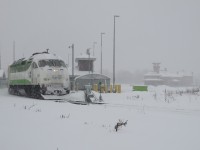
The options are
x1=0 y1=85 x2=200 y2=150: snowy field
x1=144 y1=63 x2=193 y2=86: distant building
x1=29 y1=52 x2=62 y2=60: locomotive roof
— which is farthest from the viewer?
x1=144 y1=63 x2=193 y2=86: distant building

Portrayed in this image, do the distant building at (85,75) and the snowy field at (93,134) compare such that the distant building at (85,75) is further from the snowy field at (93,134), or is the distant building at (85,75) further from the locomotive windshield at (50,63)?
the snowy field at (93,134)

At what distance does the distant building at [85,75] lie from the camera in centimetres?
4000

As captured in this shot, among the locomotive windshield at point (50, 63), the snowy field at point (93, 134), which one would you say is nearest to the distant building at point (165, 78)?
the locomotive windshield at point (50, 63)

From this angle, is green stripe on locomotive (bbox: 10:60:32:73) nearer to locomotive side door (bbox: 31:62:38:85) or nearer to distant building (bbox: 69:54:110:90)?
locomotive side door (bbox: 31:62:38:85)

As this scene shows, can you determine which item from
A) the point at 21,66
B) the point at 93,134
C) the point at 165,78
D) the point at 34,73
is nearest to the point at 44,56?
the point at 34,73

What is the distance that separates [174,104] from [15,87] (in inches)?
625

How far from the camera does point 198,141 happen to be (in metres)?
6.69

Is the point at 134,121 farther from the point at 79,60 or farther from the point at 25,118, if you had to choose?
the point at 79,60

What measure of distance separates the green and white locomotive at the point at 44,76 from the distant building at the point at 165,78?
82211mm

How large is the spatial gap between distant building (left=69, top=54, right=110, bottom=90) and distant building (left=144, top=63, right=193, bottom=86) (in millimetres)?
57677

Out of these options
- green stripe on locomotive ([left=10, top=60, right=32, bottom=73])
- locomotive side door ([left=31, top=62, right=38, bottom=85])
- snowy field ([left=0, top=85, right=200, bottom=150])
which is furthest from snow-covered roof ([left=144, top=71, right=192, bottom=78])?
snowy field ([left=0, top=85, right=200, bottom=150])

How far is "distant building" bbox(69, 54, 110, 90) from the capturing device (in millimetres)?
40000

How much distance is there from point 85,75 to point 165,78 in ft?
241

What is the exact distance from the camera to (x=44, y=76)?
19.8 meters
